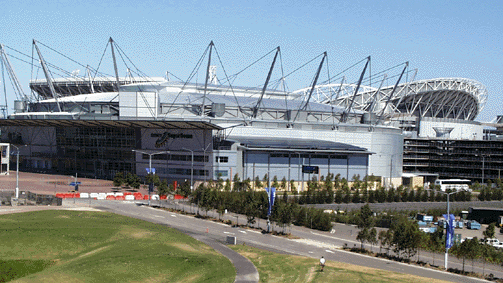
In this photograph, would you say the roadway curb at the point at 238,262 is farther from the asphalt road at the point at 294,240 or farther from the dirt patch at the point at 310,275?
the dirt patch at the point at 310,275

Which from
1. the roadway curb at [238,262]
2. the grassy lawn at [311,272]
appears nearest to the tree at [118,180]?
the roadway curb at [238,262]

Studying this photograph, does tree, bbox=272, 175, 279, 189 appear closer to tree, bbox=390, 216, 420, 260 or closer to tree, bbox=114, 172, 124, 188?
tree, bbox=114, 172, 124, 188

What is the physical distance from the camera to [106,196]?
11662cm

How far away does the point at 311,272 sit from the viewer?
56.8 m

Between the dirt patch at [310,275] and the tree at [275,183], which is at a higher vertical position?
the tree at [275,183]

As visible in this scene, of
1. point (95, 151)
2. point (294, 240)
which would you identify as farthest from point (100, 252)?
point (95, 151)

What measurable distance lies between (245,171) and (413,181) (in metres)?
55.6

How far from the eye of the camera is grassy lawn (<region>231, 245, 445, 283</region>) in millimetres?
54594

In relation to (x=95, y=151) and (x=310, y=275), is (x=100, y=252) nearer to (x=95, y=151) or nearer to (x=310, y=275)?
(x=310, y=275)

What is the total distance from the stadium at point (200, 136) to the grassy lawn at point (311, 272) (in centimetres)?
6578

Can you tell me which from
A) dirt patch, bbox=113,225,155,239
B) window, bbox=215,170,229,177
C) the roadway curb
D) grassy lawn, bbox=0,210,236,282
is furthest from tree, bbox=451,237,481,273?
window, bbox=215,170,229,177

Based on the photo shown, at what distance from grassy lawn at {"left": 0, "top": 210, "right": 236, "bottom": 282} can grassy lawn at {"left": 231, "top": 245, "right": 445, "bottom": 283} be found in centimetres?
350

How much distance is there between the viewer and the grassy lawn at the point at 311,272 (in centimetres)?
5459

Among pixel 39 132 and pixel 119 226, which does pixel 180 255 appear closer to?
pixel 119 226
